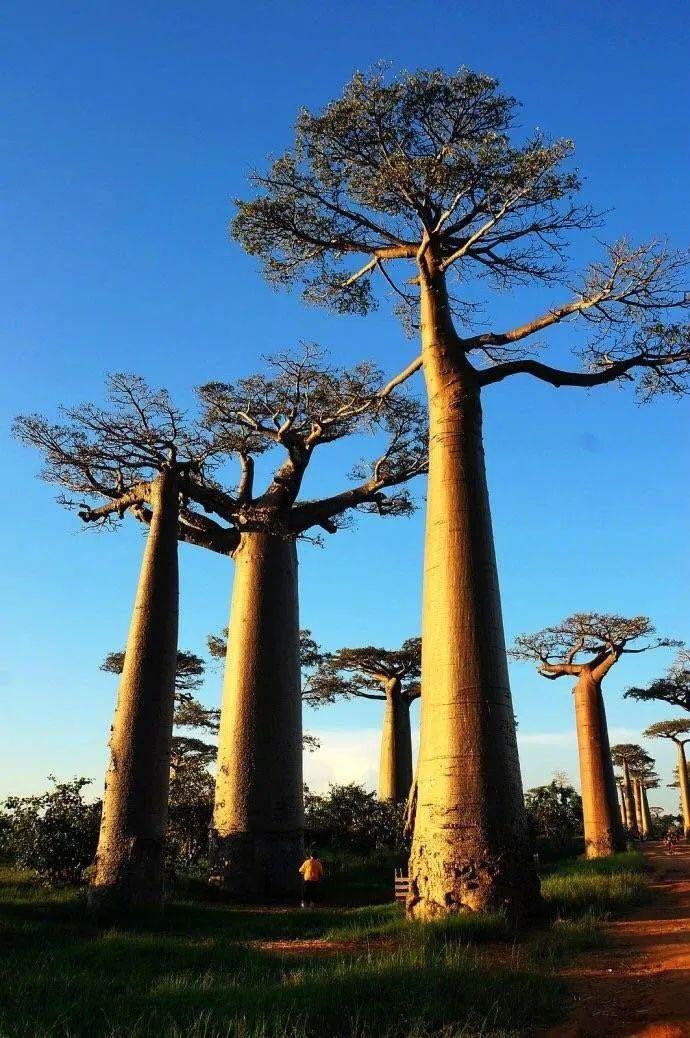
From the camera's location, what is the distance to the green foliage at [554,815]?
68.3 ft

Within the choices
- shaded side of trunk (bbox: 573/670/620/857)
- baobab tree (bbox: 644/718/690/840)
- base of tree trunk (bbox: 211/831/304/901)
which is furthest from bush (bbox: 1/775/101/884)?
baobab tree (bbox: 644/718/690/840)

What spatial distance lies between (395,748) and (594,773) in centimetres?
650

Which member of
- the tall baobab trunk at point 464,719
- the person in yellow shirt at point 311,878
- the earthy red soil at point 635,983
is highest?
the tall baobab trunk at point 464,719

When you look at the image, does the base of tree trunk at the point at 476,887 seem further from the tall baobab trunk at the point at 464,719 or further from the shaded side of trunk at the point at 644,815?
the shaded side of trunk at the point at 644,815

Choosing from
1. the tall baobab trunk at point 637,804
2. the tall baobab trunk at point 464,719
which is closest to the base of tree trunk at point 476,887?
the tall baobab trunk at point 464,719

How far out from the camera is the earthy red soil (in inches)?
156

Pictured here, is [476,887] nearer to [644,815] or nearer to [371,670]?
[371,670]

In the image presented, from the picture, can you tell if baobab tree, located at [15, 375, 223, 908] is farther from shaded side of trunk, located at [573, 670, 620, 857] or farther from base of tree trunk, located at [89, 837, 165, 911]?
shaded side of trunk, located at [573, 670, 620, 857]

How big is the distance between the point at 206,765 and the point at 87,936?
16.3 metres

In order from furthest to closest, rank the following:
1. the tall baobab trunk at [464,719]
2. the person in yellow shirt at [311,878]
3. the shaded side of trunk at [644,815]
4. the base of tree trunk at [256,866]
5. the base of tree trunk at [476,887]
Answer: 1. the shaded side of trunk at [644,815]
2. the base of tree trunk at [256,866]
3. the person in yellow shirt at [311,878]
4. the tall baobab trunk at [464,719]
5. the base of tree trunk at [476,887]

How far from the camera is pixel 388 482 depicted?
13922 mm

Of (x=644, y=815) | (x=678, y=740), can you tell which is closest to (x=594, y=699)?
(x=678, y=740)

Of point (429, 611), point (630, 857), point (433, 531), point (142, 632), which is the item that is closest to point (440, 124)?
point (433, 531)

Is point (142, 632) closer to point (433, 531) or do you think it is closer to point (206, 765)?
point (433, 531)
